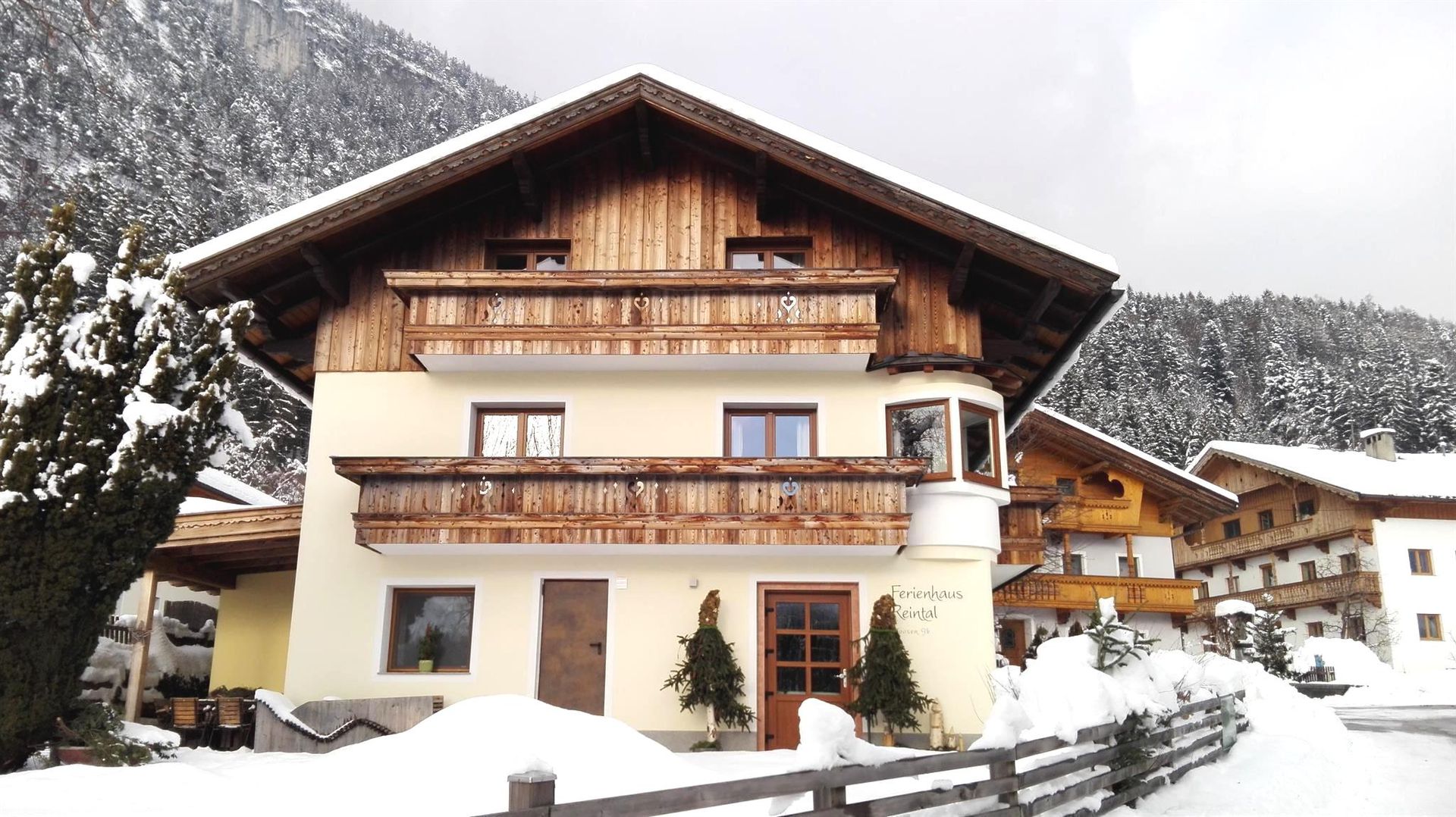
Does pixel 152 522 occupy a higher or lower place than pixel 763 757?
higher

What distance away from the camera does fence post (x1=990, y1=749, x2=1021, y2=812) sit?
7156 millimetres

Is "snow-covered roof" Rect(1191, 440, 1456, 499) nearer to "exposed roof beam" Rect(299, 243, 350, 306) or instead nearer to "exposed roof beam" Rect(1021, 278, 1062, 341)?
"exposed roof beam" Rect(1021, 278, 1062, 341)

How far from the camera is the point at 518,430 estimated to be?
1476 centimetres

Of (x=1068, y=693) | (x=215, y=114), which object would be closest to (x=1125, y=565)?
(x=1068, y=693)

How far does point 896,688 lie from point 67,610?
8.91m

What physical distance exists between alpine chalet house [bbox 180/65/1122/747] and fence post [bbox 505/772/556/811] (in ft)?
27.4

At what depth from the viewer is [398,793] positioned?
25.1 ft

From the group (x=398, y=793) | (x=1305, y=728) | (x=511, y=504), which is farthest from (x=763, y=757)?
(x=1305, y=728)

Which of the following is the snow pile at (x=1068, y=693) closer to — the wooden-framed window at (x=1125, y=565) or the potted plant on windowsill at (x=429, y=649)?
the potted plant on windowsill at (x=429, y=649)

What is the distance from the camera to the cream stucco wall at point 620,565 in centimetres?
1368

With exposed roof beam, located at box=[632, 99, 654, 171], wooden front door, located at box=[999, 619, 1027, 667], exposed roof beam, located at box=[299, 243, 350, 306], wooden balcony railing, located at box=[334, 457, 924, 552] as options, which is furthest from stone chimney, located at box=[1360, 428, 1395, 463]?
exposed roof beam, located at box=[299, 243, 350, 306]

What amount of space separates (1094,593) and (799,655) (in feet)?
58.9

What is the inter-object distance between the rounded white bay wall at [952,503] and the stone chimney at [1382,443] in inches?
1352

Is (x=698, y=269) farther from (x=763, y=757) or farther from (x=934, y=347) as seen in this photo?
(x=763, y=757)
